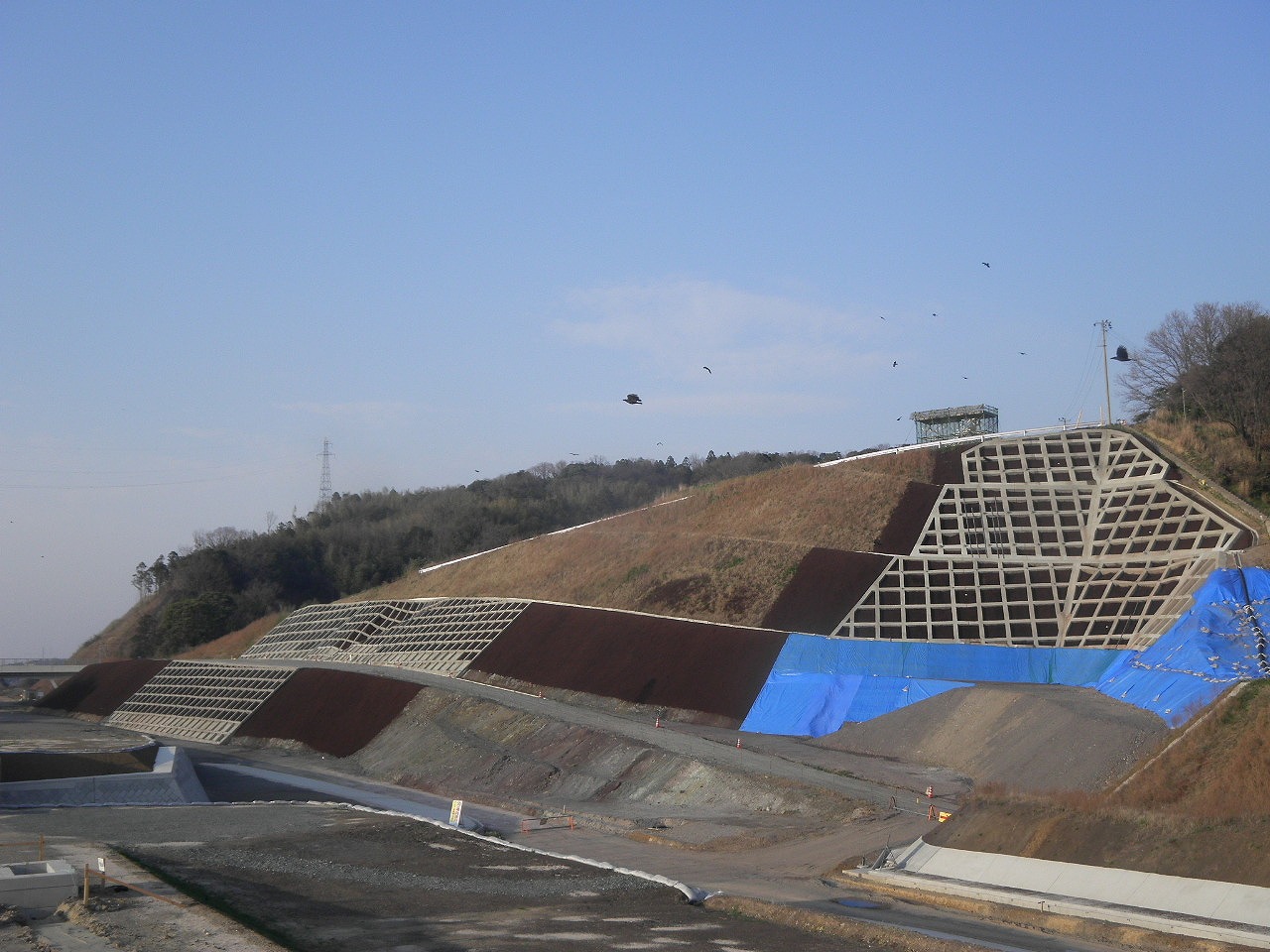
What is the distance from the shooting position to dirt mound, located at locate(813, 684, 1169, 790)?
28359mm

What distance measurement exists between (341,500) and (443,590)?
80.8 m

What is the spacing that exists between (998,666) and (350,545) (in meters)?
Result: 80.5

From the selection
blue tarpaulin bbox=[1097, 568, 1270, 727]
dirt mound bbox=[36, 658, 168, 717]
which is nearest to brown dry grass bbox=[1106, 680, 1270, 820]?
blue tarpaulin bbox=[1097, 568, 1270, 727]

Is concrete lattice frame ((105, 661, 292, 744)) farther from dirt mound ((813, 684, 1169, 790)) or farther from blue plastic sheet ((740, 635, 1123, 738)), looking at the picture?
dirt mound ((813, 684, 1169, 790))

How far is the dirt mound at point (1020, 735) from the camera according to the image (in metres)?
28.4

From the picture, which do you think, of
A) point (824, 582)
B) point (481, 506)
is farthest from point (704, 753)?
point (481, 506)

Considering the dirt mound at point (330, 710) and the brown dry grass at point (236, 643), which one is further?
the brown dry grass at point (236, 643)

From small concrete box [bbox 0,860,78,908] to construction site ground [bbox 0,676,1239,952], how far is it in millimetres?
506

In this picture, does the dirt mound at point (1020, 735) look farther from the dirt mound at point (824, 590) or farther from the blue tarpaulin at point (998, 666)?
the dirt mound at point (824, 590)

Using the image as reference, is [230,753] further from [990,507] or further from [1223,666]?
[1223,666]

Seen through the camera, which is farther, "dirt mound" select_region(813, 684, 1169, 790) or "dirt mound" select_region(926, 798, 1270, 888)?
"dirt mound" select_region(813, 684, 1169, 790)

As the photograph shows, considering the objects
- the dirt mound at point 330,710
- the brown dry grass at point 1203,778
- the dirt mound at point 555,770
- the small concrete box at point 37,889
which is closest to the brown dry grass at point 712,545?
the dirt mound at point 330,710

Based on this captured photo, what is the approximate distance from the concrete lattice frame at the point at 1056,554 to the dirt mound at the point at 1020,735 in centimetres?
516

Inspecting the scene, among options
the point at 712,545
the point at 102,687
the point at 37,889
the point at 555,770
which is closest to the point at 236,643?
the point at 102,687
